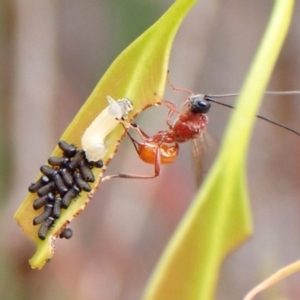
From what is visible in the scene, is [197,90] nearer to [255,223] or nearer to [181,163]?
[181,163]

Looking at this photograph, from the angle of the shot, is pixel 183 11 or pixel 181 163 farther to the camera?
pixel 181 163

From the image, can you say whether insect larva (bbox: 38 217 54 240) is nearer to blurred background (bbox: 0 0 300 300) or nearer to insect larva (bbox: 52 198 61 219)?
insect larva (bbox: 52 198 61 219)

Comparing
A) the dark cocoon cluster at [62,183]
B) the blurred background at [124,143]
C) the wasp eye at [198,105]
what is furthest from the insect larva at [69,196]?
the blurred background at [124,143]

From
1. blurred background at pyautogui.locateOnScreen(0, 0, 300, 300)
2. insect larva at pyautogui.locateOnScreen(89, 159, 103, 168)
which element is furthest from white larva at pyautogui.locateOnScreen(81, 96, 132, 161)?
blurred background at pyautogui.locateOnScreen(0, 0, 300, 300)

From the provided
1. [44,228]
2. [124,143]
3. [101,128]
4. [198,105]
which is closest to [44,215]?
[44,228]

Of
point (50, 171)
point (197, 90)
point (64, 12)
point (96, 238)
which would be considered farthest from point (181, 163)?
point (50, 171)

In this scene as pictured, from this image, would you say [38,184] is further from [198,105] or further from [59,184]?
[198,105]
